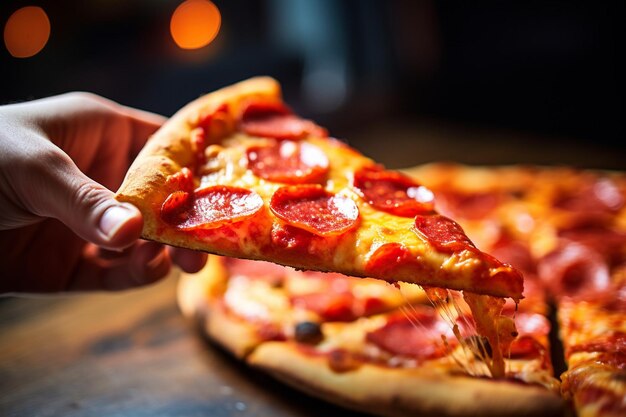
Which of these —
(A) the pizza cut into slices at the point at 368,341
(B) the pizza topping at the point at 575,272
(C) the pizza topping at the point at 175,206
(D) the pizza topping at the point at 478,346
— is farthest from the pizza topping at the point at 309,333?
(B) the pizza topping at the point at 575,272

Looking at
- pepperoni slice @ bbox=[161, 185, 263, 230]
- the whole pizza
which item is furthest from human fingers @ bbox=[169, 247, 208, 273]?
pepperoni slice @ bbox=[161, 185, 263, 230]

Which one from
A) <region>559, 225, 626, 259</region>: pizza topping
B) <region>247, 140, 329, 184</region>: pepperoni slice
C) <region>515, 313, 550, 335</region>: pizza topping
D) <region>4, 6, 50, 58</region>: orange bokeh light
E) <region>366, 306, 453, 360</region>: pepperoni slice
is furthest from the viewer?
<region>4, 6, 50, 58</region>: orange bokeh light

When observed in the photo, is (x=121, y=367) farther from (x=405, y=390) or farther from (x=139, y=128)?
(x=405, y=390)

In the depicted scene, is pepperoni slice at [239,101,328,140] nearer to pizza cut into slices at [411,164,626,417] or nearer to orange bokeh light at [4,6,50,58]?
pizza cut into slices at [411,164,626,417]

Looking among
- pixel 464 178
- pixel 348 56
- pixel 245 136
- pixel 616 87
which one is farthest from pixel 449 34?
pixel 245 136

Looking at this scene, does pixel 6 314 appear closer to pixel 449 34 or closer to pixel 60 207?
pixel 60 207

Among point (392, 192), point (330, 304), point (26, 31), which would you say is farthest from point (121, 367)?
point (26, 31)
